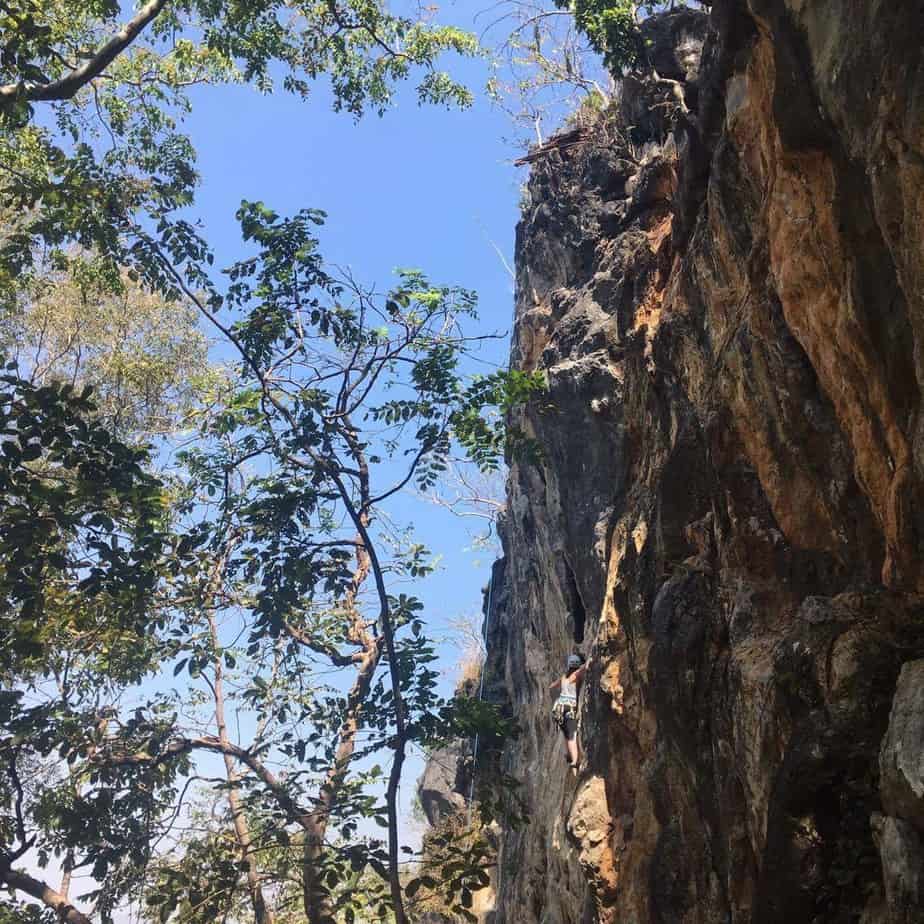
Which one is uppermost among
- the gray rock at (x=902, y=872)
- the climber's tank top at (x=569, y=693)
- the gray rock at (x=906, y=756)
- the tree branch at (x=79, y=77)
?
the tree branch at (x=79, y=77)

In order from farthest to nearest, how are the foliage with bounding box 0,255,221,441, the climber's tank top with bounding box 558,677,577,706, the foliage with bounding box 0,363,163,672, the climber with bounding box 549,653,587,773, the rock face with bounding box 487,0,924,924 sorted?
the foliage with bounding box 0,255,221,441 < the climber's tank top with bounding box 558,677,577,706 < the climber with bounding box 549,653,587,773 < the foliage with bounding box 0,363,163,672 < the rock face with bounding box 487,0,924,924

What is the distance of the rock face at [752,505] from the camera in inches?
171

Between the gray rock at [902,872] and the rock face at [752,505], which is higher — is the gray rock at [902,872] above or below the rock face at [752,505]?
below

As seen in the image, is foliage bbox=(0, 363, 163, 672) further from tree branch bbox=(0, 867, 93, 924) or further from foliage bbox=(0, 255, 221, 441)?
foliage bbox=(0, 255, 221, 441)

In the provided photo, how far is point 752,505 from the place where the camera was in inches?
256

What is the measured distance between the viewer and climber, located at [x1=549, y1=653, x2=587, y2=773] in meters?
9.71

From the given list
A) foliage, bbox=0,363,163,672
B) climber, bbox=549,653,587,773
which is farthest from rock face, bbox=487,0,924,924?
foliage, bbox=0,363,163,672

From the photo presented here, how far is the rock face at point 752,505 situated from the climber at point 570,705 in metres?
0.42

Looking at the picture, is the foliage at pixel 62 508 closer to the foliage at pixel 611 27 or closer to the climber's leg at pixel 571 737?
the climber's leg at pixel 571 737

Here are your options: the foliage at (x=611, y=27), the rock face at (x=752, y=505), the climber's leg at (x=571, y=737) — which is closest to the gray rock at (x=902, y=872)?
the rock face at (x=752, y=505)

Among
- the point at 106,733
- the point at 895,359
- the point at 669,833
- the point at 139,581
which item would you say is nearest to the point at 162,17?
the point at 139,581

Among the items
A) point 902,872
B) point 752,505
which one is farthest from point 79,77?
point 902,872

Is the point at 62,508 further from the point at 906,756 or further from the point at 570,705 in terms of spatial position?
the point at 570,705

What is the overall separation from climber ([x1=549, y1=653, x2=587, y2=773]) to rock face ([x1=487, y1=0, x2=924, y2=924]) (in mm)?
416
